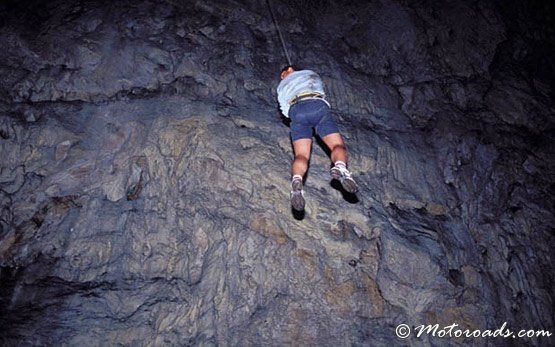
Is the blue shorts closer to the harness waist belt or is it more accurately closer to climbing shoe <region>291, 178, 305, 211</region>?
the harness waist belt

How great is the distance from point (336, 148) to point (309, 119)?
64 centimetres

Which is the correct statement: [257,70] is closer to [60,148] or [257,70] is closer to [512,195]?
[60,148]

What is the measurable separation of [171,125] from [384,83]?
15.7 ft

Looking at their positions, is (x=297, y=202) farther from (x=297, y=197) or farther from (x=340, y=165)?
Answer: (x=340, y=165)

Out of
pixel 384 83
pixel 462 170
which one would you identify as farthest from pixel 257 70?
pixel 462 170

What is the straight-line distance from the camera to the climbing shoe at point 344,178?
15.1ft

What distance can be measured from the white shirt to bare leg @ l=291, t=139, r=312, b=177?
67 centimetres

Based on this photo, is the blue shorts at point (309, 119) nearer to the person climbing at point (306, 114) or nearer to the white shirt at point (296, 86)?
the person climbing at point (306, 114)

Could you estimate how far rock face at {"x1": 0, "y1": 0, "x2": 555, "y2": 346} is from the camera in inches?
222

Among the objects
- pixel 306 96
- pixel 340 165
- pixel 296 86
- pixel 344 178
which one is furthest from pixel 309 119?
pixel 344 178

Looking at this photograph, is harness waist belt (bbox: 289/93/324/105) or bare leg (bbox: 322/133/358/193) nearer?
bare leg (bbox: 322/133/358/193)

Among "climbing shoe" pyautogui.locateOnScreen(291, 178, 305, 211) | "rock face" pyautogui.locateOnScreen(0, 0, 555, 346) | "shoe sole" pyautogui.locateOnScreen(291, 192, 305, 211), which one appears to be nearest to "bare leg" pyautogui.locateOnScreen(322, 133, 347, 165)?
"climbing shoe" pyautogui.locateOnScreen(291, 178, 305, 211)

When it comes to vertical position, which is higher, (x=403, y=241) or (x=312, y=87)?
(x=312, y=87)

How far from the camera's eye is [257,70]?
25.4 ft
